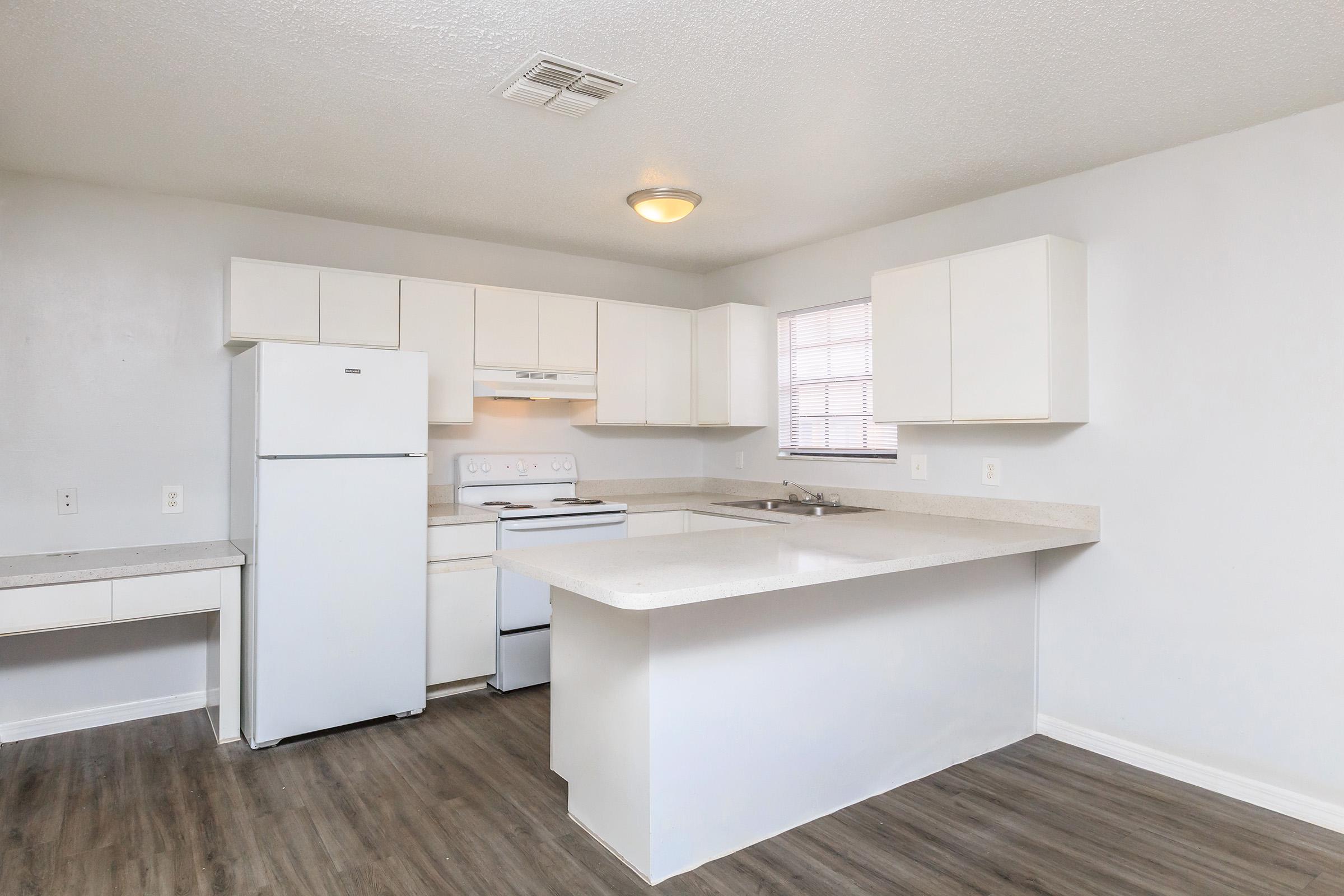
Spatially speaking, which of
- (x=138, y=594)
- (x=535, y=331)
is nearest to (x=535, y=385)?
(x=535, y=331)

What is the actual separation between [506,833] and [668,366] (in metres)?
2.87

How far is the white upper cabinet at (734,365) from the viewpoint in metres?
4.57

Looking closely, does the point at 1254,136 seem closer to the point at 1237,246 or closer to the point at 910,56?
the point at 1237,246

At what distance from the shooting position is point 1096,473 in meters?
3.09

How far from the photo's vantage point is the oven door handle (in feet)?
12.3

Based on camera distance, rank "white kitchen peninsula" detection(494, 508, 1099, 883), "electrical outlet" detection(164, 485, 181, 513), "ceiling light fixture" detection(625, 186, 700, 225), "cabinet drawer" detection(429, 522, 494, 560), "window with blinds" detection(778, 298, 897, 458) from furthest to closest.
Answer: "window with blinds" detection(778, 298, 897, 458), "cabinet drawer" detection(429, 522, 494, 560), "electrical outlet" detection(164, 485, 181, 513), "ceiling light fixture" detection(625, 186, 700, 225), "white kitchen peninsula" detection(494, 508, 1099, 883)

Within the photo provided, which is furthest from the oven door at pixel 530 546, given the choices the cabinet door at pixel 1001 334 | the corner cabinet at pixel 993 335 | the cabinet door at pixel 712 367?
the cabinet door at pixel 1001 334

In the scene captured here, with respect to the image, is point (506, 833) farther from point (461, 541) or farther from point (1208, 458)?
point (1208, 458)

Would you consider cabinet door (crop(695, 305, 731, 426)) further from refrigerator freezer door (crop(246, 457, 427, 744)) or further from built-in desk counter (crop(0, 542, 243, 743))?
built-in desk counter (crop(0, 542, 243, 743))

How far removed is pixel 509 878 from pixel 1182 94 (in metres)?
3.06

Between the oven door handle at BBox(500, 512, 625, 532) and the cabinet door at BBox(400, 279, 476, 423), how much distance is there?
599 mm

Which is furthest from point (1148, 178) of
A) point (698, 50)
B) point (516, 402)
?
point (516, 402)

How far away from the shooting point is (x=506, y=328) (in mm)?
4074

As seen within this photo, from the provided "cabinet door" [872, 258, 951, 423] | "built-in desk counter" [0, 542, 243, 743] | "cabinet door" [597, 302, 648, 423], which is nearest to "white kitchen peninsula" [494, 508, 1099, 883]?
"cabinet door" [872, 258, 951, 423]
